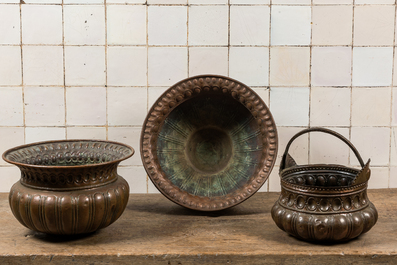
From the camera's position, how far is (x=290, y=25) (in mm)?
1646

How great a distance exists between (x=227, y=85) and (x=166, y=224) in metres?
0.57

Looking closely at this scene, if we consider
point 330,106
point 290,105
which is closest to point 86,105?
point 290,105

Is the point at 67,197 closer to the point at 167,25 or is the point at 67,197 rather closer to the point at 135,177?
the point at 135,177

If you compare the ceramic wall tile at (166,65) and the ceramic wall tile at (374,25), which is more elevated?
the ceramic wall tile at (374,25)

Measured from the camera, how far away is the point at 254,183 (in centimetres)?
142

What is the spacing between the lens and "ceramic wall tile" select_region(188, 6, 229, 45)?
163cm

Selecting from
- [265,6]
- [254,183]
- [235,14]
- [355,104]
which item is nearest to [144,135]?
[254,183]

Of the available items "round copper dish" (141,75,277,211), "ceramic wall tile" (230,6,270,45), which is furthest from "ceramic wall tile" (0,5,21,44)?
"ceramic wall tile" (230,6,270,45)

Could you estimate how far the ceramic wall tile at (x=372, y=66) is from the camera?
167cm

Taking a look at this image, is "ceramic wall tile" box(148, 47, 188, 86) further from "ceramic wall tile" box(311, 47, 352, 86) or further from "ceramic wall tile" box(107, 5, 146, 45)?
"ceramic wall tile" box(311, 47, 352, 86)

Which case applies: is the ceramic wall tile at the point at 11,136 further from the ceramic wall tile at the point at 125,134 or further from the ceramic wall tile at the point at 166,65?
the ceramic wall tile at the point at 166,65

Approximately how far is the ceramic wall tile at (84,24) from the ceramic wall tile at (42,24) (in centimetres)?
4

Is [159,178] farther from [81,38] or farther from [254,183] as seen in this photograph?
[81,38]

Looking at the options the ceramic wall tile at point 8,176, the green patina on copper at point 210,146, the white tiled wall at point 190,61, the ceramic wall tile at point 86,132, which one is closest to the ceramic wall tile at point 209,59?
the white tiled wall at point 190,61
